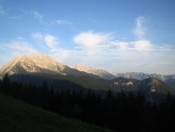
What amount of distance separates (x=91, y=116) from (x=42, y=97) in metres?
24.7

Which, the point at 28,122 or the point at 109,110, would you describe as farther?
the point at 109,110

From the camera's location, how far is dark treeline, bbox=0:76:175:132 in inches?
3804

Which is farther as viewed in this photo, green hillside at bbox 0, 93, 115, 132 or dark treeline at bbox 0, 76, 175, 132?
dark treeline at bbox 0, 76, 175, 132

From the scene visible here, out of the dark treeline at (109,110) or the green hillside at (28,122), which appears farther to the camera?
the dark treeline at (109,110)

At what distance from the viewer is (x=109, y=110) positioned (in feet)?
347

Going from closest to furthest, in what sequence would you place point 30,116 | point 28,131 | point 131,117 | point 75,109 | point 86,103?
point 28,131, point 30,116, point 131,117, point 75,109, point 86,103

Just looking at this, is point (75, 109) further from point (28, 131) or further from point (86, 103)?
point (28, 131)

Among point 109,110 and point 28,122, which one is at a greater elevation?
point 28,122

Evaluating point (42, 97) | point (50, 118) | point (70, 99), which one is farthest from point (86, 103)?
point (50, 118)

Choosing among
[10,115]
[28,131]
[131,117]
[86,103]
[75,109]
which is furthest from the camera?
[86,103]

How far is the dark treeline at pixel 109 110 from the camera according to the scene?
96625 mm

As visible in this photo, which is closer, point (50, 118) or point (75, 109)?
point (50, 118)

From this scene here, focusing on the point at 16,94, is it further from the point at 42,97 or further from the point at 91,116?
the point at 91,116

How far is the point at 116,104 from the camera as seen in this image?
357 feet
